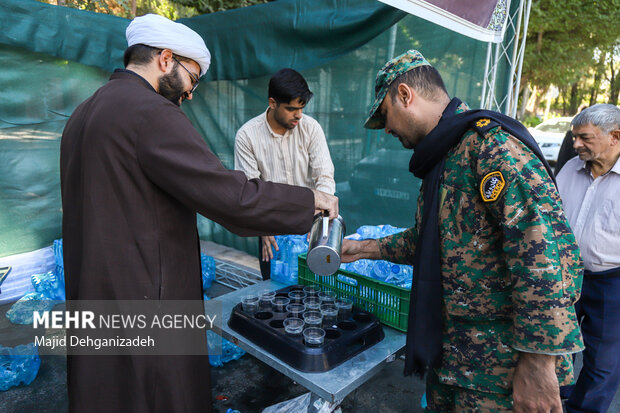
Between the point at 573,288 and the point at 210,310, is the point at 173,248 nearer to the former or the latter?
the point at 210,310

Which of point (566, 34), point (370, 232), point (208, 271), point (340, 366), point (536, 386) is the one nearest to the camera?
point (536, 386)

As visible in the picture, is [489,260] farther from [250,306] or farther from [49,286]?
[49,286]

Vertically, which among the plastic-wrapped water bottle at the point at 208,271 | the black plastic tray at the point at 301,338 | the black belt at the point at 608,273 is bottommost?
the plastic-wrapped water bottle at the point at 208,271

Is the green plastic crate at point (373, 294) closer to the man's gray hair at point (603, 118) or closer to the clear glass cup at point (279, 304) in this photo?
the clear glass cup at point (279, 304)

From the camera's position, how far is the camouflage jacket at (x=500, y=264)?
106 centimetres

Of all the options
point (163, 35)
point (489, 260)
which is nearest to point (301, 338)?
point (489, 260)

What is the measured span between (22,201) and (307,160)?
3.47 meters

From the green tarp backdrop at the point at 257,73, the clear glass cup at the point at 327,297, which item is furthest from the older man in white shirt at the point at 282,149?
the green tarp backdrop at the point at 257,73

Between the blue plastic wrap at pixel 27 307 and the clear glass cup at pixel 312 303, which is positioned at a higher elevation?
the clear glass cup at pixel 312 303

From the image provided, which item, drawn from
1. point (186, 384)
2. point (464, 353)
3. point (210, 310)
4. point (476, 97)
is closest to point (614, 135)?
point (476, 97)

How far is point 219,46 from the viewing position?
4.36m

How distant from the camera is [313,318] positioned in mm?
1616

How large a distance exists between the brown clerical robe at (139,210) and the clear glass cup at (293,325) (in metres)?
0.40

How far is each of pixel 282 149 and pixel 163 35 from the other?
1.52m
